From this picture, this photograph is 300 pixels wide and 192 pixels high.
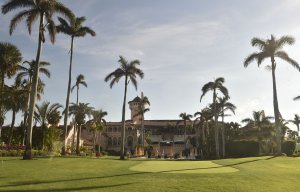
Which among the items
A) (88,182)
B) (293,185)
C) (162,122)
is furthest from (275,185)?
(162,122)

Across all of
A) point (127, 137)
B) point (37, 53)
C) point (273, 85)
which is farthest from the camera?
point (127, 137)

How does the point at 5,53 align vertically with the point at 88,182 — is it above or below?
above

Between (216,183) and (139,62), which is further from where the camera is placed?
(139,62)

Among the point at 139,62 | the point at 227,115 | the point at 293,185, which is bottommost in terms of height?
the point at 293,185

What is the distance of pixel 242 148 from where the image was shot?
63000 millimetres

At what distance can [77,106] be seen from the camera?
71250 mm

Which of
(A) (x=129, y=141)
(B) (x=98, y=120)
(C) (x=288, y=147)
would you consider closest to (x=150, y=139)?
(A) (x=129, y=141)

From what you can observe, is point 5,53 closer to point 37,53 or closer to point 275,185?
point 37,53

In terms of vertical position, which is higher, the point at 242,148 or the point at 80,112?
the point at 80,112

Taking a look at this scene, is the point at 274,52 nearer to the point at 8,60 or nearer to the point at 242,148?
the point at 242,148

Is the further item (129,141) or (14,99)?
(129,141)

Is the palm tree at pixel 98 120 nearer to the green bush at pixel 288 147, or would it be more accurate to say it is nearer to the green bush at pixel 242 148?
the green bush at pixel 242 148

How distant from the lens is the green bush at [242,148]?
6128 cm

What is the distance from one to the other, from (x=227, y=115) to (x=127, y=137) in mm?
43469
